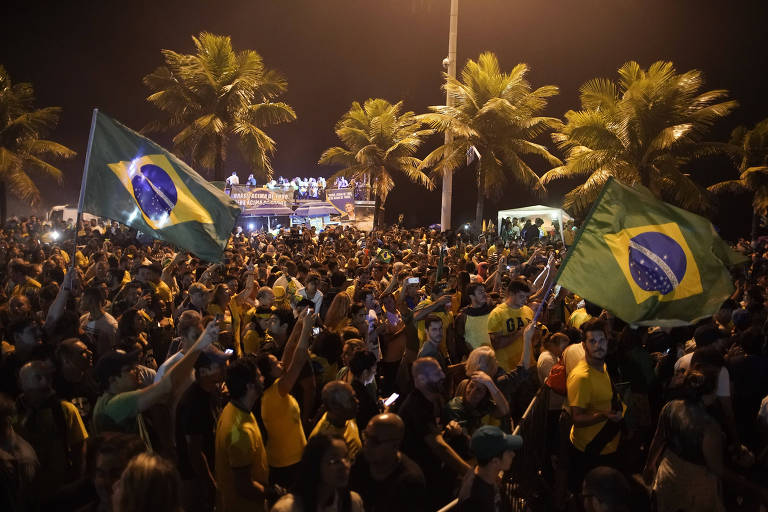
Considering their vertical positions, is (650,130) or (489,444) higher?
(650,130)

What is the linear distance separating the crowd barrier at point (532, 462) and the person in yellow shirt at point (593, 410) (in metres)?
0.74

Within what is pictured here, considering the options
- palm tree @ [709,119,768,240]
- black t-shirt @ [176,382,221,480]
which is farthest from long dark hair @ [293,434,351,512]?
palm tree @ [709,119,768,240]

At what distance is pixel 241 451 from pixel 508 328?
11.1ft

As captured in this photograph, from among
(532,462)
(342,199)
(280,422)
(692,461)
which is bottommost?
(532,462)

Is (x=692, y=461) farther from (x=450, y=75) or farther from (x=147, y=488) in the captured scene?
(x=450, y=75)

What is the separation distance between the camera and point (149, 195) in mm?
5883

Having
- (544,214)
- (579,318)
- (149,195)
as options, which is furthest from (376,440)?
(544,214)

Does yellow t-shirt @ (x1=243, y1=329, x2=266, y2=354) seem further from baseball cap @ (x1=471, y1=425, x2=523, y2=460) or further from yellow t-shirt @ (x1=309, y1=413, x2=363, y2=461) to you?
baseball cap @ (x1=471, y1=425, x2=523, y2=460)

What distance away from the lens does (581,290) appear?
15.2 feet

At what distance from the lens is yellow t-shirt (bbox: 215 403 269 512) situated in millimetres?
3363

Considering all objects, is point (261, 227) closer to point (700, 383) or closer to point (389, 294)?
point (389, 294)

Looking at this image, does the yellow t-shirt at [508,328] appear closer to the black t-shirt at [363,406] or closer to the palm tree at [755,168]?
the black t-shirt at [363,406]

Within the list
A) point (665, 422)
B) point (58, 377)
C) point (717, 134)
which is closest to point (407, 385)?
point (665, 422)

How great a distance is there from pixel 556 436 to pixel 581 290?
1657 millimetres
